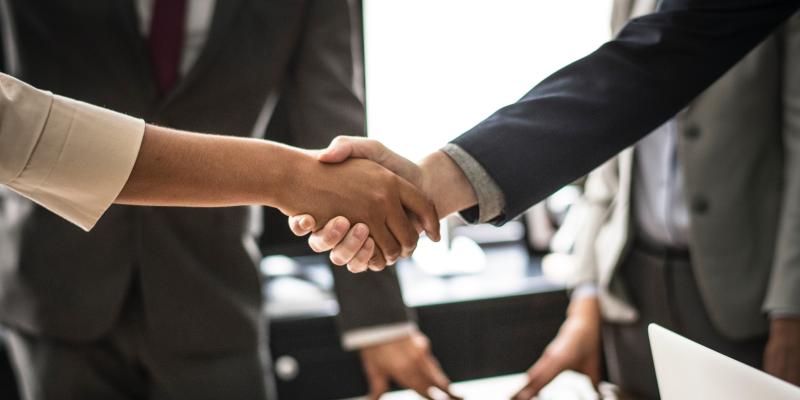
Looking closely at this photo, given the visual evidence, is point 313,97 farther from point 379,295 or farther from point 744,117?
point 744,117

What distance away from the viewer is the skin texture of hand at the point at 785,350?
130 cm

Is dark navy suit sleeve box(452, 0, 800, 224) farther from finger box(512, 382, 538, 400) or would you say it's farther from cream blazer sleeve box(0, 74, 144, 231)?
cream blazer sleeve box(0, 74, 144, 231)

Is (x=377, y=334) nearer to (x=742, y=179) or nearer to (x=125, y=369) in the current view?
(x=125, y=369)

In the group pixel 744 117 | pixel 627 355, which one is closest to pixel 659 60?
pixel 744 117

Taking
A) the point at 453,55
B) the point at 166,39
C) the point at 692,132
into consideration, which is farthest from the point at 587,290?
the point at 453,55

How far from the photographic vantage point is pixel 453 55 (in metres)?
2.56

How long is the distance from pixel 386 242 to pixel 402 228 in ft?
0.12

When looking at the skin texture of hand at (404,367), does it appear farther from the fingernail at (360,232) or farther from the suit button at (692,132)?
the suit button at (692,132)

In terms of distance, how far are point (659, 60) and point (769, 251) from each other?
484mm

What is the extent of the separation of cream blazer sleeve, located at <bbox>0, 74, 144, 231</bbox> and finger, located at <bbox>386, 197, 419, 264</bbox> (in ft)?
1.45

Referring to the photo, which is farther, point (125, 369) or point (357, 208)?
point (125, 369)

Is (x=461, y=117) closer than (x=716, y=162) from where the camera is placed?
No

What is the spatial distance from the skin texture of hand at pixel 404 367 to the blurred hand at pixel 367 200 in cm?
21

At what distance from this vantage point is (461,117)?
8.53 feet
